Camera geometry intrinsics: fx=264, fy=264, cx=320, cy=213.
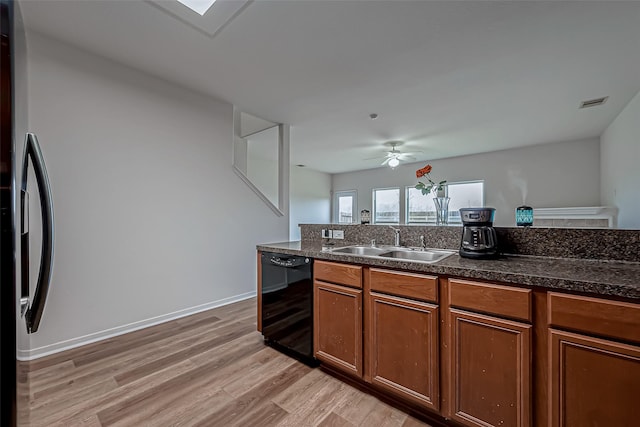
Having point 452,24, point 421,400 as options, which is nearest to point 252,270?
point 421,400

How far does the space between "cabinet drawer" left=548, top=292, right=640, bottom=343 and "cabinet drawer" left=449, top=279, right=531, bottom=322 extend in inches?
3.7

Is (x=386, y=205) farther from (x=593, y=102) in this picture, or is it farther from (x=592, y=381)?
(x=592, y=381)

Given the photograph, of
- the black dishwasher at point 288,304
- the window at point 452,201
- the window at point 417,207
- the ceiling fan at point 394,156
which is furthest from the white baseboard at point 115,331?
the window at point 417,207

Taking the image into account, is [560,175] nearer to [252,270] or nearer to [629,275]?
[629,275]

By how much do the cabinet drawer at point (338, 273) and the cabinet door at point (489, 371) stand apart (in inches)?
23.3

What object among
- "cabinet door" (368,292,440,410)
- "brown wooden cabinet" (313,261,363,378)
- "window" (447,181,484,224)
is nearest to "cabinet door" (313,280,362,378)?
"brown wooden cabinet" (313,261,363,378)

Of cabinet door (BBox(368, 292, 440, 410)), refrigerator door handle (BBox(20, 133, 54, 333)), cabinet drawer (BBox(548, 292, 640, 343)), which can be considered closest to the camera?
refrigerator door handle (BBox(20, 133, 54, 333))

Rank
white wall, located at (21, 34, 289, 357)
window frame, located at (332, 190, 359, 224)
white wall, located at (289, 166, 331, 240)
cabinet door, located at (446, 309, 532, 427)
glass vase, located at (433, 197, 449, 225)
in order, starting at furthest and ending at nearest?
window frame, located at (332, 190, 359, 224) < white wall, located at (289, 166, 331, 240) < white wall, located at (21, 34, 289, 357) < glass vase, located at (433, 197, 449, 225) < cabinet door, located at (446, 309, 532, 427)

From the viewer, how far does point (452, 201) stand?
6.73 meters

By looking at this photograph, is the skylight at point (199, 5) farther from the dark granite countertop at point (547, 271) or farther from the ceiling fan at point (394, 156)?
the ceiling fan at point (394, 156)

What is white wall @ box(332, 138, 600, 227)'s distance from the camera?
5.09 m

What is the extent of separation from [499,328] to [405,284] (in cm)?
47

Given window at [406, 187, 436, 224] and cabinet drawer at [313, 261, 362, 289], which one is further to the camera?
window at [406, 187, 436, 224]

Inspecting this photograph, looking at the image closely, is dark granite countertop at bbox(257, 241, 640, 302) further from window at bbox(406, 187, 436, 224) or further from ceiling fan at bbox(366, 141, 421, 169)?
window at bbox(406, 187, 436, 224)
